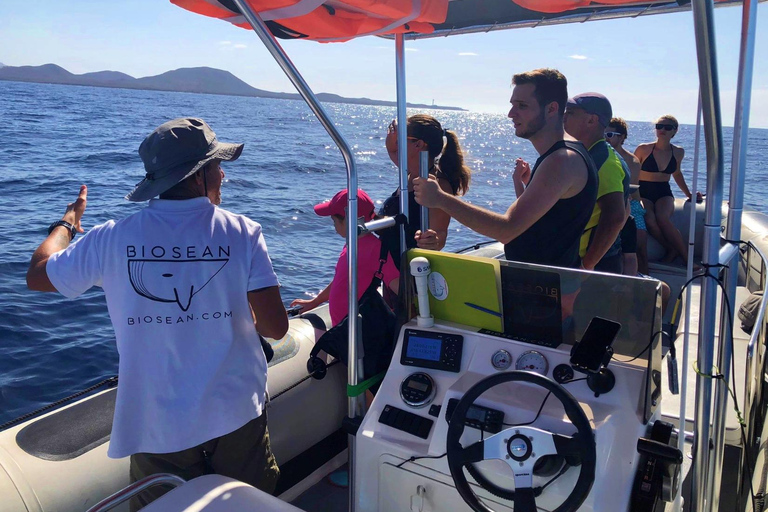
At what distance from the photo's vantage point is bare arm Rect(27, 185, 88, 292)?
1.50 meters

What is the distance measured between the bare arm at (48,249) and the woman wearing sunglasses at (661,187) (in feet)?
17.4

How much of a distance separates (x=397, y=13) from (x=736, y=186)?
4.35 feet

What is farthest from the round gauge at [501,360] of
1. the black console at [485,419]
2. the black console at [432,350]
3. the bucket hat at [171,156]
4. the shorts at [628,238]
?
the shorts at [628,238]

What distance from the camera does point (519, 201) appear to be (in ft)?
6.87

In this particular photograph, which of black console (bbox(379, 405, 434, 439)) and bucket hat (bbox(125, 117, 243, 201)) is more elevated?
bucket hat (bbox(125, 117, 243, 201))

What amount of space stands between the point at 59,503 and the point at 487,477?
1282mm

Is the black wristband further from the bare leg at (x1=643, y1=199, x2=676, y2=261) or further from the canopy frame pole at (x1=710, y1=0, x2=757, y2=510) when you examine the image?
the bare leg at (x1=643, y1=199, x2=676, y2=261)

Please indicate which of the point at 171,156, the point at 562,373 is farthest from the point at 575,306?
the point at 171,156

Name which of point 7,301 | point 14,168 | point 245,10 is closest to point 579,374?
point 245,10

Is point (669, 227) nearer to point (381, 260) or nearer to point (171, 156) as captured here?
point (381, 260)

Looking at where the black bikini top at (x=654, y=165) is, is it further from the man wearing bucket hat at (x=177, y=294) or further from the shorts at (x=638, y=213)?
the man wearing bucket hat at (x=177, y=294)

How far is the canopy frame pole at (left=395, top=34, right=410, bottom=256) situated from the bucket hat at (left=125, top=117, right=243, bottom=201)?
1.05m

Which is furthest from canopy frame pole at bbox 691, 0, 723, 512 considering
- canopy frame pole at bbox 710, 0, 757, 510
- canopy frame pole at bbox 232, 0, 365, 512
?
canopy frame pole at bbox 232, 0, 365, 512

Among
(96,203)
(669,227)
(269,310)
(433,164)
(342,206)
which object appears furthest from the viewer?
(96,203)
